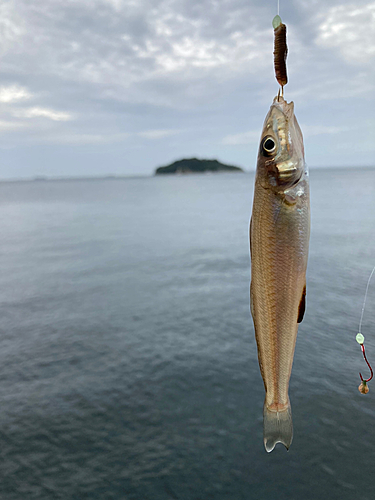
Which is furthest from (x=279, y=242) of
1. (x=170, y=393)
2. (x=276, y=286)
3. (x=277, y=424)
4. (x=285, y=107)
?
(x=170, y=393)

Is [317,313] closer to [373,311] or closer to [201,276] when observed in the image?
[373,311]

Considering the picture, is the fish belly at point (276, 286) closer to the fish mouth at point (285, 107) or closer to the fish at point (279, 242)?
the fish at point (279, 242)

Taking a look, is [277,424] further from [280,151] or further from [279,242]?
[280,151]

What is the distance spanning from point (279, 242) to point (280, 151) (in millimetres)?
748

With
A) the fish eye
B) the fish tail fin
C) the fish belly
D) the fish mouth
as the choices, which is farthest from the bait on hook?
the fish tail fin

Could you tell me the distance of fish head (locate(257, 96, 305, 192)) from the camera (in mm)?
3045

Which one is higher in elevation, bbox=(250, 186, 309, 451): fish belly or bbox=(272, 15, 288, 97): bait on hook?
bbox=(272, 15, 288, 97): bait on hook

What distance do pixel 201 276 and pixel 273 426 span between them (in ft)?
62.9

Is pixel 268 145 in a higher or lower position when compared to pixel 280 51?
lower

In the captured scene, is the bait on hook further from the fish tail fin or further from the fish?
the fish tail fin

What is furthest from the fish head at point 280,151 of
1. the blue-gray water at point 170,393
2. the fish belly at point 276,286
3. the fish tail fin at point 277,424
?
the blue-gray water at point 170,393

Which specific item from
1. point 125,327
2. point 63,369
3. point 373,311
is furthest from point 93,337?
point 373,311

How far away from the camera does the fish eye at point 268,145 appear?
10.1ft

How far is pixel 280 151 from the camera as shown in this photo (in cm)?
307
